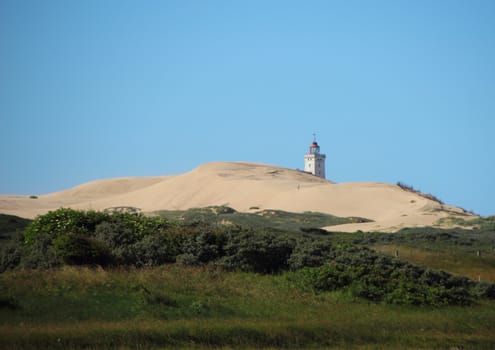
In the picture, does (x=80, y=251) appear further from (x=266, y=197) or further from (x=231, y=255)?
(x=266, y=197)

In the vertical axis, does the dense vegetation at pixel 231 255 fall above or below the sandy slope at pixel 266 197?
below

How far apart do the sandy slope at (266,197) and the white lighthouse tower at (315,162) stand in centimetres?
692

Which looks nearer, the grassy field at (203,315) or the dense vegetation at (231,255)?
the grassy field at (203,315)

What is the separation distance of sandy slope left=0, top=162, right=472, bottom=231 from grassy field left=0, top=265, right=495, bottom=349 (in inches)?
1290

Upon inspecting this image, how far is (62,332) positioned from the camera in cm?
1535

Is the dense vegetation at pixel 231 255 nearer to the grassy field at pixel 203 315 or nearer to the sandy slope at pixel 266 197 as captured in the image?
the grassy field at pixel 203 315

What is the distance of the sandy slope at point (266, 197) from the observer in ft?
220

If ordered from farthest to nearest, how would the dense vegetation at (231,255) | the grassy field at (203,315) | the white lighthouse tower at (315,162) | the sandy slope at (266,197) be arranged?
the white lighthouse tower at (315,162) < the sandy slope at (266,197) < the dense vegetation at (231,255) < the grassy field at (203,315)

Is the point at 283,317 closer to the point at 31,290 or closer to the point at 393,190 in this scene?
the point at 31,290

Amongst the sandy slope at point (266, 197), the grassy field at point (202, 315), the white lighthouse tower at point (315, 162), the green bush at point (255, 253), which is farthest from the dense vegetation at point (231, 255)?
the white lighthouse tower at point (315, 162)

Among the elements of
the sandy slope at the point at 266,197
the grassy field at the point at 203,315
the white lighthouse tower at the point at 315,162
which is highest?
the white lighthouse tower at the point at 315,162

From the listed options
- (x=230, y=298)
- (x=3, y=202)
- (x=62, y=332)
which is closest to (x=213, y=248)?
(x=230, y=298)

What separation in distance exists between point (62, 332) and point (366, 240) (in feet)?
83.9

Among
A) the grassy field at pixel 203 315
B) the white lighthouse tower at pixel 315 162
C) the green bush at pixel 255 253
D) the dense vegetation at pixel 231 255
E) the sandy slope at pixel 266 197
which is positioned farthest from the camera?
the white lighthouse tower at pixel 315 162
